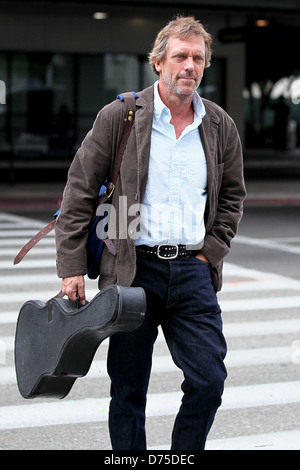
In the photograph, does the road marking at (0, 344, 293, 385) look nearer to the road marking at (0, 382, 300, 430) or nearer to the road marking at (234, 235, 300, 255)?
the road marking at (0, 382, 300, 430)

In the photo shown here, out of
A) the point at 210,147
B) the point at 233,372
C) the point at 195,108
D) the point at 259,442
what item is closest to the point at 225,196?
the point at 210,147

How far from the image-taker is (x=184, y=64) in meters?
4.11

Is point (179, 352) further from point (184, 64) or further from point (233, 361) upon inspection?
point (233, 361)

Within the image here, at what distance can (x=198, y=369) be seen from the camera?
4055 mm

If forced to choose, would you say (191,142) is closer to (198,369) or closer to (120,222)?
(120,222)

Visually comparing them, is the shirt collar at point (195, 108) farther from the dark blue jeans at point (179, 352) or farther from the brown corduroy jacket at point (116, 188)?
the dark blue jeans at point (179, 352)

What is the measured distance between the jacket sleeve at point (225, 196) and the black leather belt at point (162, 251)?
0.15m

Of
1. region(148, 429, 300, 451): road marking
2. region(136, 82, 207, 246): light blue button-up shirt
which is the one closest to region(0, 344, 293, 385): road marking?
region(148, 429, 300, 451): road marking

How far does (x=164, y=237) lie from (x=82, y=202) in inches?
15.3

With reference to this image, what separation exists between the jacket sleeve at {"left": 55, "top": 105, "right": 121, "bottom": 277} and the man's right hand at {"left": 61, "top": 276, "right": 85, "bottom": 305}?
2 cm

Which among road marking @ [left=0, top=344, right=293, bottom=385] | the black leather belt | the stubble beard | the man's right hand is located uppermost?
the stubble beard

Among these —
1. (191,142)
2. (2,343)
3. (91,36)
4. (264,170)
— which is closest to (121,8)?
(91,36)

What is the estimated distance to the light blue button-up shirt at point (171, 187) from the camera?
412 cm

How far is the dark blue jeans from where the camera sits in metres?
4.07
